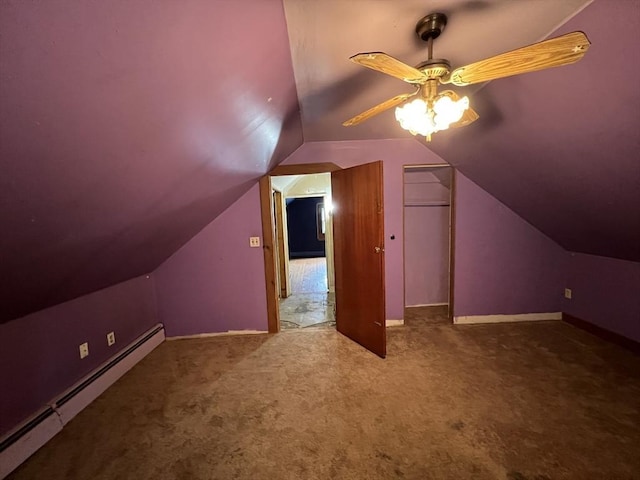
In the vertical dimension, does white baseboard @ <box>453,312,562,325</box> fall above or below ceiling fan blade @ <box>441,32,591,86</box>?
below

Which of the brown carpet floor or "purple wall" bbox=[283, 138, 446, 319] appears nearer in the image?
the brown carpet floor

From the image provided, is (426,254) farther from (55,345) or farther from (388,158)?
(55,345)

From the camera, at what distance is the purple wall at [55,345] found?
1.70m

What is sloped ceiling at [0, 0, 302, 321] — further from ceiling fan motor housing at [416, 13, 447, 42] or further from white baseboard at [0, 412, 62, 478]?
white baseboard at [0, 412, 62, 478]

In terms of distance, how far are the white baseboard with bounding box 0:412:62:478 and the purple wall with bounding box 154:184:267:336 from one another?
53.9 inches

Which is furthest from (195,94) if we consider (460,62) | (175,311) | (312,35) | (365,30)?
(175,311)

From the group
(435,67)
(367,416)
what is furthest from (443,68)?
(367,416)

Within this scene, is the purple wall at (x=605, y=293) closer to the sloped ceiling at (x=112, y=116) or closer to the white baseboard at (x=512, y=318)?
the white baseboard at (x=512, y=318)

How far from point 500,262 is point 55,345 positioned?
14.1 feet

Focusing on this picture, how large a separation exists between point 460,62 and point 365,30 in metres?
0.74

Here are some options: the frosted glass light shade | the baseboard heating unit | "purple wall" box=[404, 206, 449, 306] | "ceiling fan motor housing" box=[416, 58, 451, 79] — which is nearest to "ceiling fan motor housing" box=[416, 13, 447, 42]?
"ceiling fan motor housing" box=[416, 58, 451, 79]

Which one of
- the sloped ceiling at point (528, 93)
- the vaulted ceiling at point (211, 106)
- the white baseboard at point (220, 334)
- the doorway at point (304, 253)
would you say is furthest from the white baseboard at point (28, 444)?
the sloped ceiling at point (528, 93)

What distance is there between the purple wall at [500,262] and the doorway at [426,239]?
20.5 inches

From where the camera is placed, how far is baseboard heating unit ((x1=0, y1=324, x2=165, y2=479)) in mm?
1622
